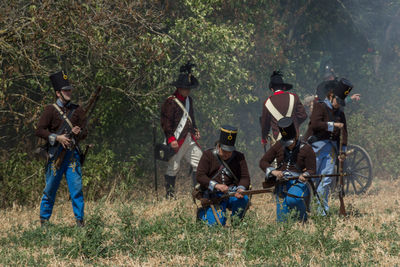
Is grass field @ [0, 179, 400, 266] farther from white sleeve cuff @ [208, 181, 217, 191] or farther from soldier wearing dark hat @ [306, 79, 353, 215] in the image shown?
soldier wearing dark hat @ [306, 79, 353, 215]

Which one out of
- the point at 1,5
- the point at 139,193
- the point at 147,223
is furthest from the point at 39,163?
the point at 147,223

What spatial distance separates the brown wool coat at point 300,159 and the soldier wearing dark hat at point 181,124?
226cm

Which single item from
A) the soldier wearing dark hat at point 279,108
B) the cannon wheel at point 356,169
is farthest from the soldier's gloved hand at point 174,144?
the cannon wheel at point 356,169

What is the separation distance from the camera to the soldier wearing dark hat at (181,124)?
9.23m

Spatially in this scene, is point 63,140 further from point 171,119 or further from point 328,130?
point 328,130

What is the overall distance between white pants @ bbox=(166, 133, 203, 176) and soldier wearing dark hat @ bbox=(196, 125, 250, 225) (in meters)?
2.33

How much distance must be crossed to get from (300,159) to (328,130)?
3.16 ft

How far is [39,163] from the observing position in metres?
9.14

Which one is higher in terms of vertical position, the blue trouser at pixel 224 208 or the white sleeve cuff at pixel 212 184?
the white sleeve cuff at pixel 212 184

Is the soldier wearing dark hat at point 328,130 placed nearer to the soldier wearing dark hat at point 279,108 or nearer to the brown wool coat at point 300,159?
the brown wool coat at point 300,159

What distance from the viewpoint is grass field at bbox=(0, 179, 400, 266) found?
5.71 m

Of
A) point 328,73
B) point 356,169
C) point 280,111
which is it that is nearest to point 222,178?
point 280,111

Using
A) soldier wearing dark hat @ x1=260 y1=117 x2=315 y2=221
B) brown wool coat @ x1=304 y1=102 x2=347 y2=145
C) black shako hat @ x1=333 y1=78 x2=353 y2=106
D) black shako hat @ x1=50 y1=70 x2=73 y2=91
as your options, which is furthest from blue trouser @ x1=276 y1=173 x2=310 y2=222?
black shako hat @ x1=50 y1=70 x2=73 y2=91

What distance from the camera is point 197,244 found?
6098 millimetres
